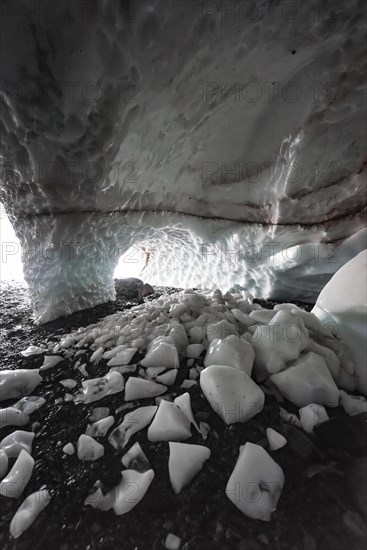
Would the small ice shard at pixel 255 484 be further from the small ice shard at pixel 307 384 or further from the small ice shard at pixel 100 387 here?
the small ice shard at pixel 100 387

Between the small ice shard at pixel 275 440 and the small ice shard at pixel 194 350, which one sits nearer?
the small ice shard at pixel 275 440

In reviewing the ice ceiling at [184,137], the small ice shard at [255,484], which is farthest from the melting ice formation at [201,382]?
the ice ceiling at [184,137]

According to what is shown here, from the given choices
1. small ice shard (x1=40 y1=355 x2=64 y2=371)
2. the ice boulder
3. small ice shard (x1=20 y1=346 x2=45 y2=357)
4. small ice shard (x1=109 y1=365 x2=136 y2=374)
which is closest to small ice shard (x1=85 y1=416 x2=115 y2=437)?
small ice shard (x1=109 y1=365 x2=136 y2=374)

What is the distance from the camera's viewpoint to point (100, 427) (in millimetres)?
446

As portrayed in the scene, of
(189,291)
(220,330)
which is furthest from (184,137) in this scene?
(220,330)

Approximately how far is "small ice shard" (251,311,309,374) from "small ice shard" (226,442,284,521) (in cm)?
17

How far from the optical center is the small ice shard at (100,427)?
438 mm

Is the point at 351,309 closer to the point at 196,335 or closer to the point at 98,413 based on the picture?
the point at 196,335

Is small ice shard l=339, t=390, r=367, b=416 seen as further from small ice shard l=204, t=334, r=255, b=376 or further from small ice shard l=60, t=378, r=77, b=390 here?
small ice shard l=60, t=378, r=77, b=390

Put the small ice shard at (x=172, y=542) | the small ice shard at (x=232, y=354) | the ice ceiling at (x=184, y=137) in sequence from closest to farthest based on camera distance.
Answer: the small ice shard at (x=172, y=542) → the small ice shard at (x=232, y=354) → the ice ceiling at (x=184, y=137)

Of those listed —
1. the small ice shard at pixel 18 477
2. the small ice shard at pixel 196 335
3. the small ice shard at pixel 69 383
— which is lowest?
the small ice shard at pixel 18 477

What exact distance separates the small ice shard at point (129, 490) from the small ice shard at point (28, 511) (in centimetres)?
8

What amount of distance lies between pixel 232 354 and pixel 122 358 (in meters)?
0.22

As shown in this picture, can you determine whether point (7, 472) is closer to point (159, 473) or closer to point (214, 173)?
point (159, 473)
